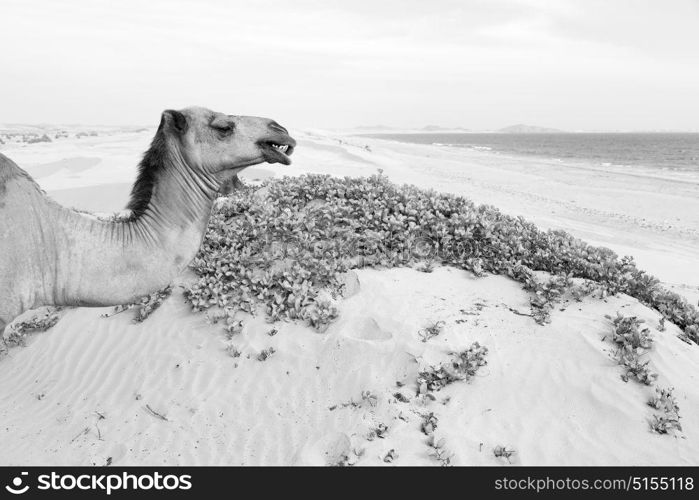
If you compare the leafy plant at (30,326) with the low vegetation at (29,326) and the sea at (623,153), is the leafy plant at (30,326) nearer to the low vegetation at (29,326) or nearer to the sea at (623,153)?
the low vegetation at (29,326)

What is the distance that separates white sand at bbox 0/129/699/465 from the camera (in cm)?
492

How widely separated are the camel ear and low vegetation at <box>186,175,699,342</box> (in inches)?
108

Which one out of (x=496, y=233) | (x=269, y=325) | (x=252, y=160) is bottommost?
(x=269, y=325)

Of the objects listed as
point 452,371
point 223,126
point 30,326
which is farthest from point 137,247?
point 30,326

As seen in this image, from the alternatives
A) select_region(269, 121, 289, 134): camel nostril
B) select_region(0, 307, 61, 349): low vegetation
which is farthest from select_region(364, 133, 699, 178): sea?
select_region(0, 307, 61, 349): low vegetation

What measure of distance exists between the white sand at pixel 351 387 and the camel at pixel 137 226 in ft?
6.13

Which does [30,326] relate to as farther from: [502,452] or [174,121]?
[502,452]

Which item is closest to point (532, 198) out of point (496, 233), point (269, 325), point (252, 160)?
point (496, 233)

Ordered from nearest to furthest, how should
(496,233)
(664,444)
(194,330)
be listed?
(664,444), (194,330), (496,233)

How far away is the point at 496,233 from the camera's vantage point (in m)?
7.96

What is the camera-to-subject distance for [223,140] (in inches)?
173

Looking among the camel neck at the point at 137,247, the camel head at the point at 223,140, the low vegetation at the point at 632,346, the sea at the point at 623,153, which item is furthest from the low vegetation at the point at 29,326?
the sea at the point at 623,153

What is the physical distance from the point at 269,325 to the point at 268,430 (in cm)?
144
